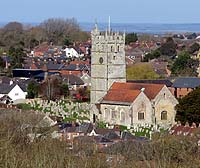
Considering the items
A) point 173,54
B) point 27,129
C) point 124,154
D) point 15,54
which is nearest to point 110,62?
point 27,129

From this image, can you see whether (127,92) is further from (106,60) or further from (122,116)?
(106,60)

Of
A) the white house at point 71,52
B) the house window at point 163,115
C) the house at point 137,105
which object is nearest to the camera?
the house at point 137,105

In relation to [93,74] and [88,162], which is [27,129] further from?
[93,74]

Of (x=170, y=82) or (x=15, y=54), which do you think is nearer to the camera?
(x=170, y=82)

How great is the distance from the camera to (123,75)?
3691 centimetres

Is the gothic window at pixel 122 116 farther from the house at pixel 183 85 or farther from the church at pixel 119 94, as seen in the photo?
the house at pixel 183 85

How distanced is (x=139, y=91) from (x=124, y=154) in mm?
15090

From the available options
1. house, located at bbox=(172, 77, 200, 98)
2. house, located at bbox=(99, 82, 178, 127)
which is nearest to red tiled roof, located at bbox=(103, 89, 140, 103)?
house, located at bbox=(99, 82, 178, 127)

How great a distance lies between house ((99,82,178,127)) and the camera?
34156 millimetres

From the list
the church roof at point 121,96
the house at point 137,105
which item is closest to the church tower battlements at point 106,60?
the house at point 137,105

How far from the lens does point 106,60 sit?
3650cm

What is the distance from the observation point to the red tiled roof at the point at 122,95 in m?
34.2

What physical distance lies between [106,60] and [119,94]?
2544mm

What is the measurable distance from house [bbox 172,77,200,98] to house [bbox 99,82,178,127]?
24.9 ft
